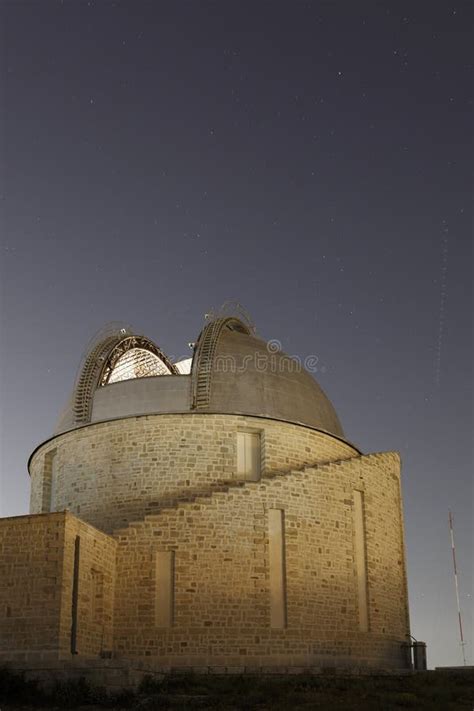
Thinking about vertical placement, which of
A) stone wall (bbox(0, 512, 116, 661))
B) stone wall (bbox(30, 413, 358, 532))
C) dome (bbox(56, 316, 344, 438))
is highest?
dome (bbox(56, 316, 344, 438))

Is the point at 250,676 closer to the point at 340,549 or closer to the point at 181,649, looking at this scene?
the point at 181,649

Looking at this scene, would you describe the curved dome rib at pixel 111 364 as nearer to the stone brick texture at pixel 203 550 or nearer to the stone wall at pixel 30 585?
the stone brick texture at pixel 203 550

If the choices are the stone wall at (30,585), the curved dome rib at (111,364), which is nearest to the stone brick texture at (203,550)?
the stone wall at (30,585)

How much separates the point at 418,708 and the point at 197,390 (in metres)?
10.9

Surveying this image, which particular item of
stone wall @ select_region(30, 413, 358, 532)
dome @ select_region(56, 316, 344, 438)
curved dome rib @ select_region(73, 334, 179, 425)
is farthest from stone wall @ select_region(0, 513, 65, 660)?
curved dome rib @ select_region(73, 334, 179, 425)

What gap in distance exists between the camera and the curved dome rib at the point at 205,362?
77.9ft

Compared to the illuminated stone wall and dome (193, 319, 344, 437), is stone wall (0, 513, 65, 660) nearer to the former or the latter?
the illuminated stone wall

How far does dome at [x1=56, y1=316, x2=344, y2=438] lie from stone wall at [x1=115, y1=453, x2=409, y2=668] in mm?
2410

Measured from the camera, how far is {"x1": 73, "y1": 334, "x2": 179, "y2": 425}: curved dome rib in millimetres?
24797

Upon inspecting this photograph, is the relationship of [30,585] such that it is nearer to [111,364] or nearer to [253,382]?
[253,382]

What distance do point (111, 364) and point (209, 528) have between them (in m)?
7.05

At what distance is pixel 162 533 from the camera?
70.9 feet

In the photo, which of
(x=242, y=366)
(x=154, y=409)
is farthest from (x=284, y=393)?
(x=154, y=409)

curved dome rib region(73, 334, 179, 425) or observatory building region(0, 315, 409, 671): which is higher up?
curved dome rib region(73, 334, 179, 425)
